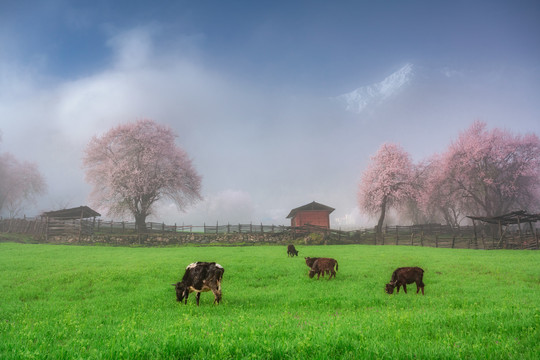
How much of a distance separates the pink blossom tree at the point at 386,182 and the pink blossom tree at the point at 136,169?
32.0 m

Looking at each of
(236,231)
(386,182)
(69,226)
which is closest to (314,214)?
(386,182)

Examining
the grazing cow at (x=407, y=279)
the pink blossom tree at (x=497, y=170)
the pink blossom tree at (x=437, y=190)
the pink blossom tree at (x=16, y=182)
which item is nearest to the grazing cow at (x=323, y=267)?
the grazing cow at (x=407, y=279)

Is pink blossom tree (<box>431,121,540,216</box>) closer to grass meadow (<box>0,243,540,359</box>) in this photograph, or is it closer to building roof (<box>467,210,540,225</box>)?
building roof (<box>467,210,540,225</box>)

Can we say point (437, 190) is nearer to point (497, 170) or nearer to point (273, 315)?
point (497, 170)

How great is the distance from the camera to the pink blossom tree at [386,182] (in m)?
52.9

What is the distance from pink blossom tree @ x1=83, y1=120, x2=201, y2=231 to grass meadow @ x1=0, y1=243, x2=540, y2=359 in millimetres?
27374

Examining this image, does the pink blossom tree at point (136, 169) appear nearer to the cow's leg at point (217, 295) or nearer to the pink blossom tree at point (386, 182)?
the pink blossom tree at point (386, 182)

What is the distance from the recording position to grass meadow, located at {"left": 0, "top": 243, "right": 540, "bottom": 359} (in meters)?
4.53

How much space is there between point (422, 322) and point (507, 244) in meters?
36.0

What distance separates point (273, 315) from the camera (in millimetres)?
7648

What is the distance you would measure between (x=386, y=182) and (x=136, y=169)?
4032 cm

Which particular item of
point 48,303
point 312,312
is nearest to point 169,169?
point 48,303

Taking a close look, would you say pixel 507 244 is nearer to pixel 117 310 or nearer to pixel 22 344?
pixel 117 310

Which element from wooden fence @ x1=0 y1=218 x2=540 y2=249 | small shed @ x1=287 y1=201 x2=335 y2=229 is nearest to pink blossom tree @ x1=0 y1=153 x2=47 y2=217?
wooden fence @ x1=0 y1=218 x2=540 y2=249
